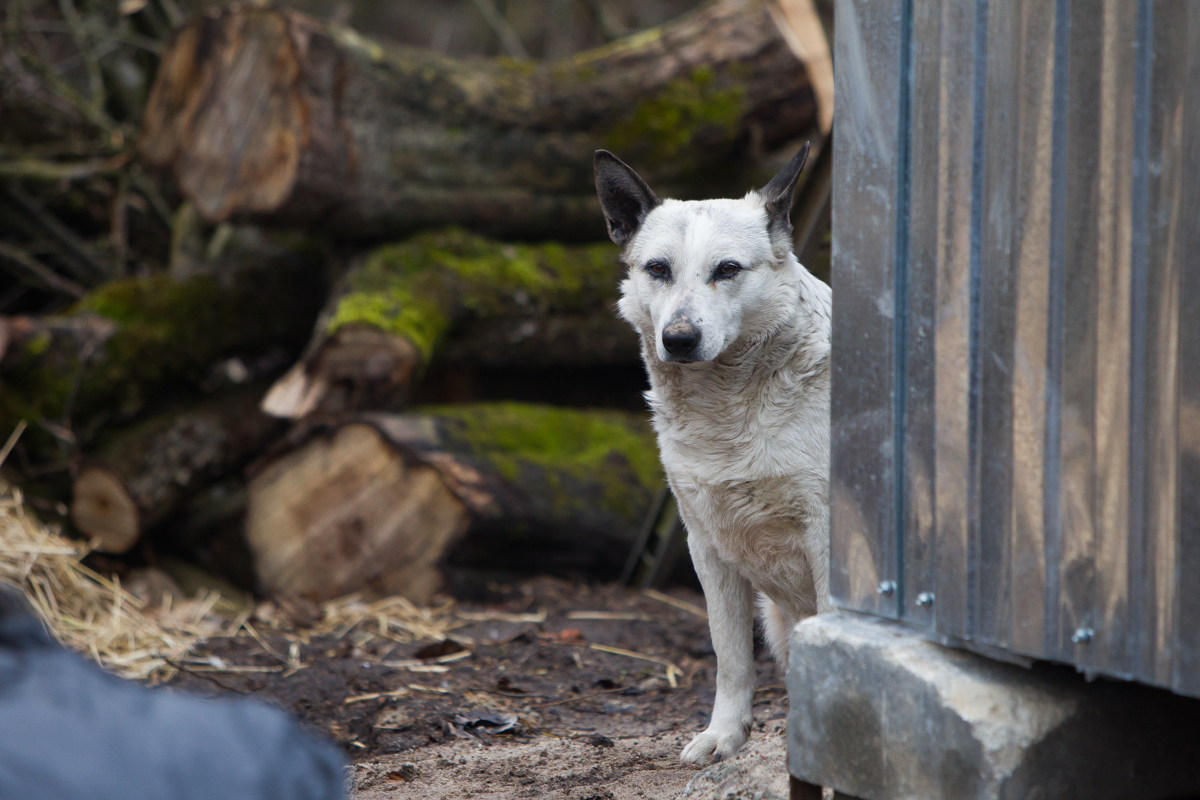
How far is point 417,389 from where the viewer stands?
228 inches

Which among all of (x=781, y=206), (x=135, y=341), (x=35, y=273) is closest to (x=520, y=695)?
(x=781, y=206)

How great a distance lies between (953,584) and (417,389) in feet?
14.2

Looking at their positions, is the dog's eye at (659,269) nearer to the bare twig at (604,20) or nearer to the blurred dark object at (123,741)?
the blurred dark object at (123,741)

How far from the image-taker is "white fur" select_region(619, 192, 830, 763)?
2.72 metres

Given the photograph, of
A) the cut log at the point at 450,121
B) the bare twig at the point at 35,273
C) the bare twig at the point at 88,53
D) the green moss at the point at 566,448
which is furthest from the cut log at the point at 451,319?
the bare twig at the point at 88,53

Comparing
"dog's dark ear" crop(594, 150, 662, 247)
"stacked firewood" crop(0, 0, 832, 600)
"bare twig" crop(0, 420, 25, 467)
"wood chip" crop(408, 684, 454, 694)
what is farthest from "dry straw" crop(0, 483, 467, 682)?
"dog's dark ear" crop(594, 150, 662, 247)

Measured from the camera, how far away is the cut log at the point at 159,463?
5.10m

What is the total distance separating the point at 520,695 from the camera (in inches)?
141

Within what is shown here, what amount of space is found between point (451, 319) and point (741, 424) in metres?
2.75

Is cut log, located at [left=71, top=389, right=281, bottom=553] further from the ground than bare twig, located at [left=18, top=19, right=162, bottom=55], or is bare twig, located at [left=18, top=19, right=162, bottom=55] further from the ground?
bare twig, located at [left=18, top=19, right=162, bottom=55]

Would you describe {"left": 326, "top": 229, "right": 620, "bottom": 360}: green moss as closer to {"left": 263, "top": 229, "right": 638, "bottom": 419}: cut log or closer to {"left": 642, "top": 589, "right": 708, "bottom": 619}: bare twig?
{"left": 263, "top": 229, "right": 638, "bottom": 419}: cut log

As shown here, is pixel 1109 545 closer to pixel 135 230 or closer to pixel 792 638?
pixel 792 638

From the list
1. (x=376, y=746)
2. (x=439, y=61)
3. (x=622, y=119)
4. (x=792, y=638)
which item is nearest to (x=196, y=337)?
(x=439, y=61)

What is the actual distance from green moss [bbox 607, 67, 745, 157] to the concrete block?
4093 mm
